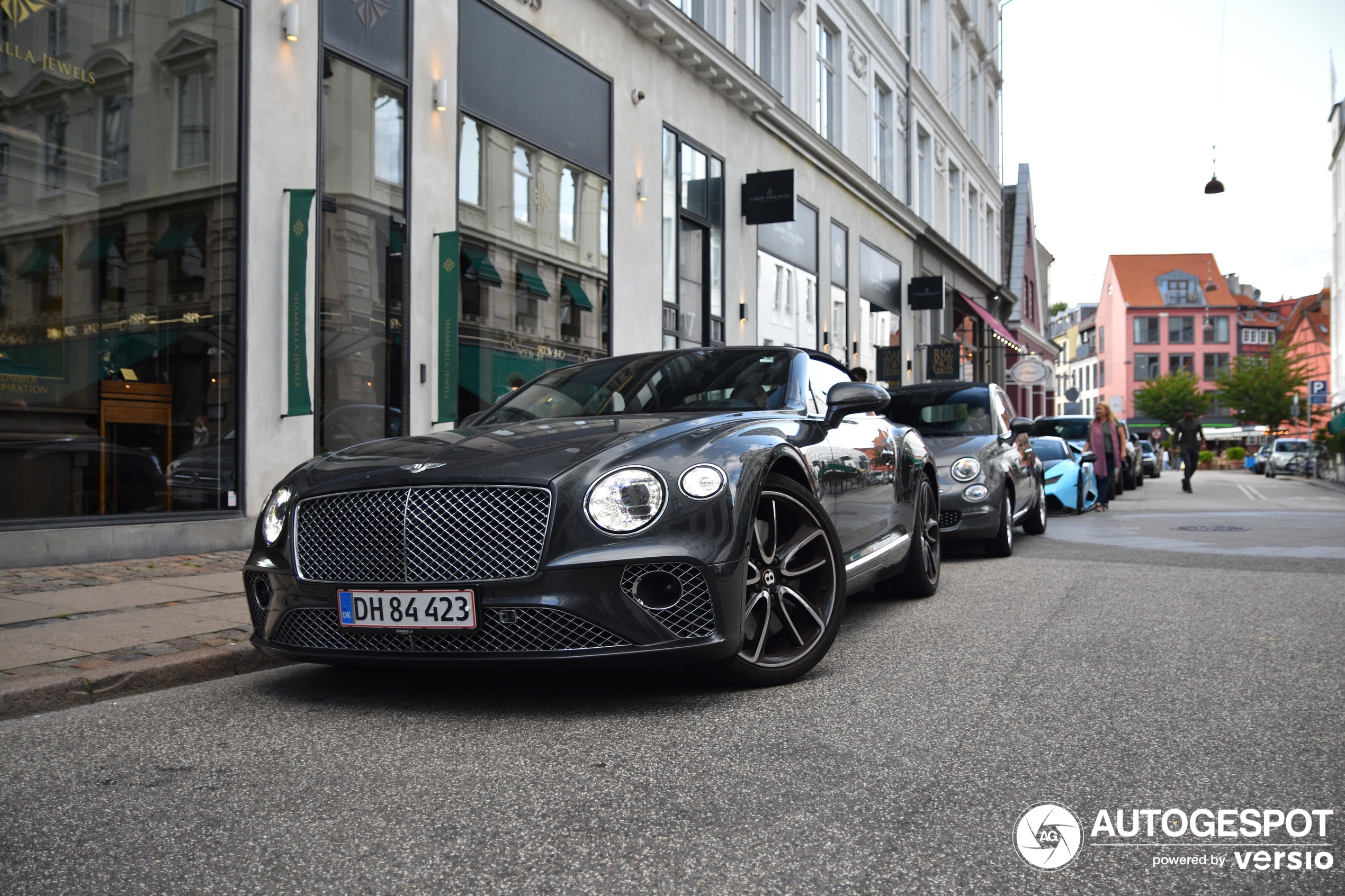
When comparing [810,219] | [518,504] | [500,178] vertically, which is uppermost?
[810,219]

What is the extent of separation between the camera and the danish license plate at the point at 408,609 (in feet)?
Result: 12.1

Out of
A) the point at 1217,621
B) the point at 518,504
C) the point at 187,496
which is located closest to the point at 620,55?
the point at 187,496

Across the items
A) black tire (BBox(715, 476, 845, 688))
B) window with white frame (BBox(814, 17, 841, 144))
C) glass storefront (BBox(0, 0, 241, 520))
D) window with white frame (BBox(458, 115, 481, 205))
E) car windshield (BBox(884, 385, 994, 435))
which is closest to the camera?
black tire (BBox(715, 476, 845, 688))

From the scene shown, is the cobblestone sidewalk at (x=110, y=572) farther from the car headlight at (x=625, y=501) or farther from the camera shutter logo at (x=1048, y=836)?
the camera shutter logo at (x=1048, y=836)

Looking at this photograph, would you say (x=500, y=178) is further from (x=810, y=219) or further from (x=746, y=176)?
(x=810, y=219)

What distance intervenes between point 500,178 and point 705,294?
19.8ft

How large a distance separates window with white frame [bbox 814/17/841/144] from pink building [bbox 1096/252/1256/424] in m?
73.6

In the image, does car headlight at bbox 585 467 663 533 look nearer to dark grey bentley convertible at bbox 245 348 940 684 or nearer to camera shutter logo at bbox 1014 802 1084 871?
dark grey bentley convertible at bbox 245 348 940 684

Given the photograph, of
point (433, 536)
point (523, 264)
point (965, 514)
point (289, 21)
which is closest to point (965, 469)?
point (965, 514)

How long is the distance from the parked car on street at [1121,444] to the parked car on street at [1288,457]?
58.0 ft

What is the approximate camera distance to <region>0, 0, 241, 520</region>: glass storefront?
26.8ft

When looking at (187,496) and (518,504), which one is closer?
(518,504)

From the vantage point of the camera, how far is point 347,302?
35.1 ft

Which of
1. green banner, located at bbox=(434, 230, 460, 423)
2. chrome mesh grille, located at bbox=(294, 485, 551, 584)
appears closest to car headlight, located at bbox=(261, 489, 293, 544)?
chrome mesh grille, located at bbox=(294, 485, 551, 584)
